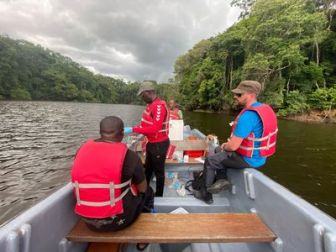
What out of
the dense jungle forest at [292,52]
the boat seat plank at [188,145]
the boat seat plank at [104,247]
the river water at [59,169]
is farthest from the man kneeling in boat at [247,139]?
the dense jungle forest at [292,52]

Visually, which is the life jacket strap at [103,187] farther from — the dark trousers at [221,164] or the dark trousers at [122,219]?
the dark trousers at [221,164]

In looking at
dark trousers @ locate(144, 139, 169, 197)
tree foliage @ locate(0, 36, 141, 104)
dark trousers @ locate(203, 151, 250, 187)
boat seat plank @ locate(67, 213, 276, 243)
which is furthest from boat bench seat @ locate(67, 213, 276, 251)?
tree foliage @ locate(0, 36, 141, 104)

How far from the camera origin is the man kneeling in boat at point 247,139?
2408 mm

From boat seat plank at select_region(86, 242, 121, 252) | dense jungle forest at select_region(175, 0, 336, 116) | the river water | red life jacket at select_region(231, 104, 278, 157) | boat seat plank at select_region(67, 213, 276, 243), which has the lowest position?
the river water

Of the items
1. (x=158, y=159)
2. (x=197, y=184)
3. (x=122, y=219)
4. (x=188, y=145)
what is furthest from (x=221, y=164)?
(x=188, y=145)

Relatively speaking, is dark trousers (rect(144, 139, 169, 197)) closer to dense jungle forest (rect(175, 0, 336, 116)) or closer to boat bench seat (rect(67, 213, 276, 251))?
boat bench seat (rect(67, 213, 276, 251))

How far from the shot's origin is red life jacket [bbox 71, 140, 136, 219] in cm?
161

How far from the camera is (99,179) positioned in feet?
5.28

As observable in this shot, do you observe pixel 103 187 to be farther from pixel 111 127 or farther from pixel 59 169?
pixel 59 169

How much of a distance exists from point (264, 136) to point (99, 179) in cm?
179

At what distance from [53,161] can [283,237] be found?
7.70m

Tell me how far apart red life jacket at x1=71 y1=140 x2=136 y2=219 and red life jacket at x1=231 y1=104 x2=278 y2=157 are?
1.51 metres

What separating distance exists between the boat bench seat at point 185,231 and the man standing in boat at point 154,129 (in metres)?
1.20

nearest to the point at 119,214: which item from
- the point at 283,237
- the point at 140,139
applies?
the point at 283,237
